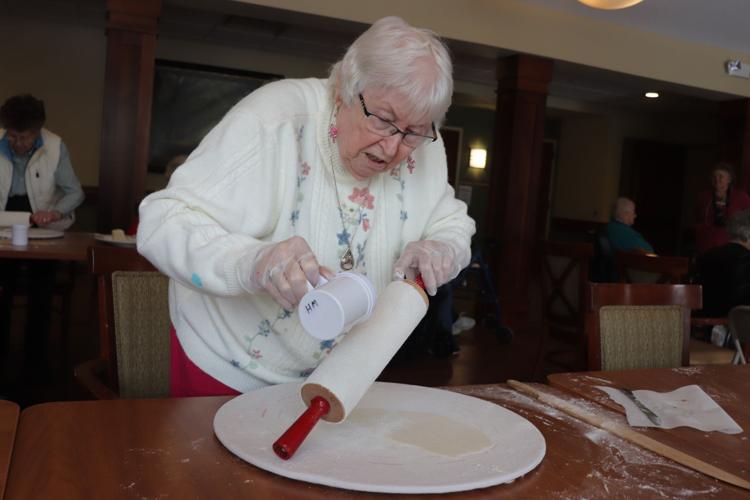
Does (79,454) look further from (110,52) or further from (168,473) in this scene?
(110,52)

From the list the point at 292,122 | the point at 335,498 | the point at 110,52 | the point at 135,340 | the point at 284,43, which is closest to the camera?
the point at 335,498

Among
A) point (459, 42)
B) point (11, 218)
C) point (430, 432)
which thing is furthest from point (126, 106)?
point (430, 432)

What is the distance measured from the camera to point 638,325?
2.10 meters

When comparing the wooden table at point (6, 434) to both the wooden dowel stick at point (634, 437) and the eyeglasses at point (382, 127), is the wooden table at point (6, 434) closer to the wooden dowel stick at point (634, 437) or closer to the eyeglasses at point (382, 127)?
the eyeglasses at point (382, 127)

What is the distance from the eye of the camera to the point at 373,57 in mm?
1237

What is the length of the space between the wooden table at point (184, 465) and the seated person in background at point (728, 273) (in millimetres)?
3214

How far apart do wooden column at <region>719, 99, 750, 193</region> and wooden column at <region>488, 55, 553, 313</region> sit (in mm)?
2401

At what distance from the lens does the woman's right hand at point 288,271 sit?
3.19 ft

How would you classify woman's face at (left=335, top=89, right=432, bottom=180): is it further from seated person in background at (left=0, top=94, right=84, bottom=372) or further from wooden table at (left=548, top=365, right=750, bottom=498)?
seated person in background at (left=0, top=94, right=84, bottom=372)

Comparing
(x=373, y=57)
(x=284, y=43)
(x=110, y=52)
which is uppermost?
(x=284, y=43)

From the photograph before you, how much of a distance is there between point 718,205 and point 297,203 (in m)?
6.25

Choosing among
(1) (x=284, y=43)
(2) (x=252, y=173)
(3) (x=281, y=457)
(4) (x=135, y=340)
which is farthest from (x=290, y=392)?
(1) (x=284, y=43)

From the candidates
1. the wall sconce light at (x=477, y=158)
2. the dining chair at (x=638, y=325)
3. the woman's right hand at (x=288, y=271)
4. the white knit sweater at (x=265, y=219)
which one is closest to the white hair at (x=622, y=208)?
the dining chair at (x=638, y=325)

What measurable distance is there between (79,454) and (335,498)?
341mm
